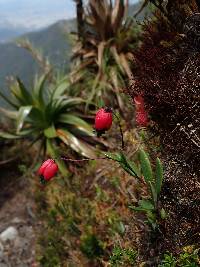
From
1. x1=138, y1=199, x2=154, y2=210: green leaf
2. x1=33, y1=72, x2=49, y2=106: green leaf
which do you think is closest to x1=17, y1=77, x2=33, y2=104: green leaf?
x1=33, y1=72, x2=49, y2=106: green leaf

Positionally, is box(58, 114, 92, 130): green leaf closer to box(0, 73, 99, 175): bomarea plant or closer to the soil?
box(0, 73, 99, 175): bomarea plant

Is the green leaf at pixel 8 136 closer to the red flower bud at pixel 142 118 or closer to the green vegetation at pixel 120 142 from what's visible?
the green vegetation at pixel 120 142

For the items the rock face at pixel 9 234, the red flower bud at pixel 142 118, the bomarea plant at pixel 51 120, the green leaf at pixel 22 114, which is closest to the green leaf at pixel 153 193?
the red flower bud at pixel 142 118

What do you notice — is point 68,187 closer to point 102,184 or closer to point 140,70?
point 102,184

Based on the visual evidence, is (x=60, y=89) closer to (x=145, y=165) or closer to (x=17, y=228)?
(x=17, y=228)

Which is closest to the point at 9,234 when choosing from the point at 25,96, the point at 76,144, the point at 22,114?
the point at 76,144

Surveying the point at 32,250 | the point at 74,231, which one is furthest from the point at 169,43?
the point at 32,250

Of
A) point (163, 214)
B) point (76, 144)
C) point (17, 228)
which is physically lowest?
point (17, 228)
